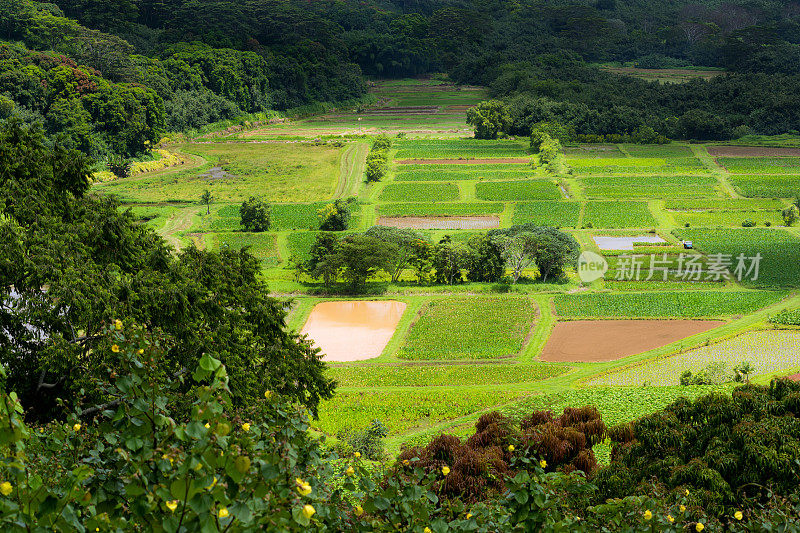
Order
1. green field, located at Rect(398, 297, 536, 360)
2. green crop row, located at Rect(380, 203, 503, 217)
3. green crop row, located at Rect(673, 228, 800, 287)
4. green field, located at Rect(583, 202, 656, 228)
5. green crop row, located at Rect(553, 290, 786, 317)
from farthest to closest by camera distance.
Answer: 1. green crop row, located at Rect(380, 203, 503, 217)
2. green field, located at Rect(583, 202, 656, 228)
3. green crop row, located at Rect(673, 228, 800, 287)
4. green crop row, located at Rect(553, 290, 786, 317)
5. green field, located at Rect(398, 297, 536, 360)

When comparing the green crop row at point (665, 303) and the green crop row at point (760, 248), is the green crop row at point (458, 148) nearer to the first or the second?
the green crop row at point (760, 248)

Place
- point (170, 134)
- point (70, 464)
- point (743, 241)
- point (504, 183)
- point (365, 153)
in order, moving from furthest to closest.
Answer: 1. point (170, 134)
2. point (365, 153)
3. point (504, 183)
4. point (743, 241)
5. point (70, 464)

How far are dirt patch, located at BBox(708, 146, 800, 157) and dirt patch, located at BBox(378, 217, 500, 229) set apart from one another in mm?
33121

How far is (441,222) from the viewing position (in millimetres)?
60250

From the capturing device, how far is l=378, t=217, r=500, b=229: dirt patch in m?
58.8

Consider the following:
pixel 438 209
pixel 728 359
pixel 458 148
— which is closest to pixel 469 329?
pixel 728 359

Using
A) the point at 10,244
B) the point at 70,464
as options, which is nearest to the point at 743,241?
the point at 10,244

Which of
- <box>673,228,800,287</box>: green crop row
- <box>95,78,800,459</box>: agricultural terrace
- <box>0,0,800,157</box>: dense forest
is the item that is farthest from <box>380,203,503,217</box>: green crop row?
<box>0,0,800,157</box>: dense forest

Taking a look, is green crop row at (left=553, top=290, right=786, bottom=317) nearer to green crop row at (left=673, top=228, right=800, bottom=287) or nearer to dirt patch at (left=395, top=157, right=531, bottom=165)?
green crop row at (left=673, top=228, right=800, bottom=287)

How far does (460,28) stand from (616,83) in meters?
41.1

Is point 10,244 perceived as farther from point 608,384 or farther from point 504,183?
point 504,183

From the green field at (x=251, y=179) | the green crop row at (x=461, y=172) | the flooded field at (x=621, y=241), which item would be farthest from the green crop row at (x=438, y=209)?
the flooded field at (x=621, y=241)

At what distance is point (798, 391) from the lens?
1839 cm

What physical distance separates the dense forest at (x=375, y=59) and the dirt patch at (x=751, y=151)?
4947 mm
